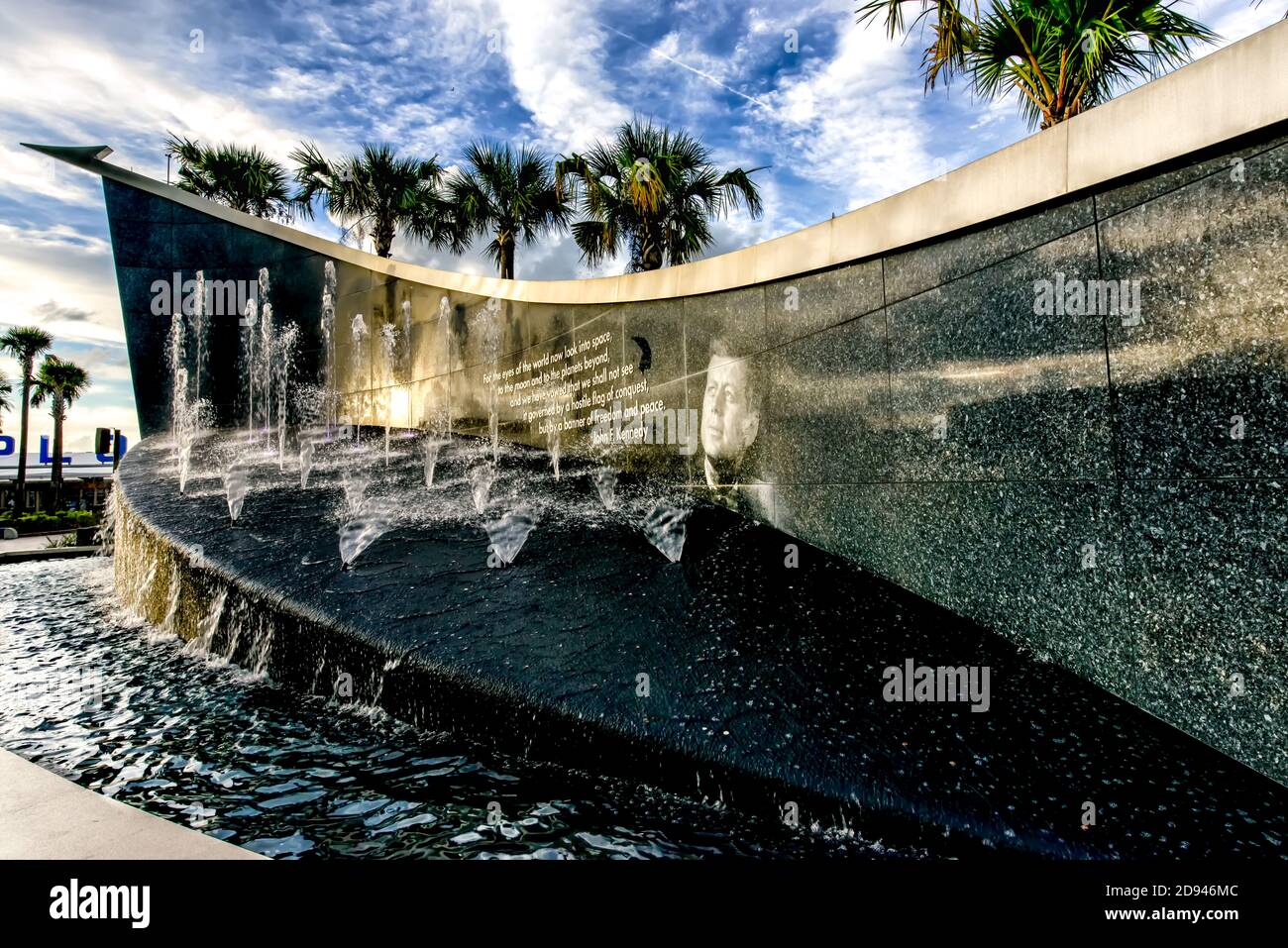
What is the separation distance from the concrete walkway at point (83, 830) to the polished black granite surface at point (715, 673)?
1435 mm

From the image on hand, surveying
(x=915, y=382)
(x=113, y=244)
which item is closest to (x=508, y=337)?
(x=915, y=382)

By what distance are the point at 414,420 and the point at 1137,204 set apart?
40.1ft

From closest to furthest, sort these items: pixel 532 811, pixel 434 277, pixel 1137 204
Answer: pixel 532 811
pixel 1137 204
pixel 434 277

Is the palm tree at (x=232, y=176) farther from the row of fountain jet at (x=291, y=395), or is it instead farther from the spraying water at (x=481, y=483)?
the spraying water at (x=481, y=483)

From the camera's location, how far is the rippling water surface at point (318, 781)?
8.13ft

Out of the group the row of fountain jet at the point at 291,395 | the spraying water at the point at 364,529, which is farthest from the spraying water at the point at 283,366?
the spraying water at the point at 364,529

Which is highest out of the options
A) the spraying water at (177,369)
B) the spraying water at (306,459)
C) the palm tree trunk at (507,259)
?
the palm tree trunk at (507,259)

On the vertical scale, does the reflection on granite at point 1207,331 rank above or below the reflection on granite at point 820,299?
below

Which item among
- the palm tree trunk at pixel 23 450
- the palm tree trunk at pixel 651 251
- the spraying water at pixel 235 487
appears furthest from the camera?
the palm tree trunk at pixel 23 450

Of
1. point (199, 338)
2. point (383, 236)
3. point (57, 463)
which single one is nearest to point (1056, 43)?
point (199, 338)

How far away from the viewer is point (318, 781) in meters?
2.98

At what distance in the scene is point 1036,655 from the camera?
377cm

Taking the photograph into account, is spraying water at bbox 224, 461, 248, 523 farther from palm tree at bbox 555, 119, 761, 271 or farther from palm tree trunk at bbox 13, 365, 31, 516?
palm tree trunk at bbox 13, 365, 31, 516
